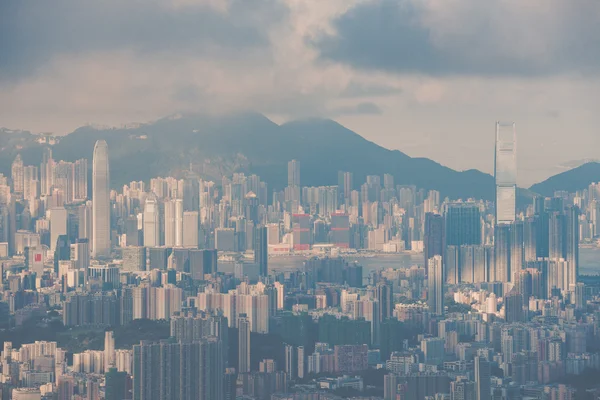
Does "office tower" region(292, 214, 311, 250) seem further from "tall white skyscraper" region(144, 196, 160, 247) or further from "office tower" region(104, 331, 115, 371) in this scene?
"office tower" region(104, 331, 115, 371)

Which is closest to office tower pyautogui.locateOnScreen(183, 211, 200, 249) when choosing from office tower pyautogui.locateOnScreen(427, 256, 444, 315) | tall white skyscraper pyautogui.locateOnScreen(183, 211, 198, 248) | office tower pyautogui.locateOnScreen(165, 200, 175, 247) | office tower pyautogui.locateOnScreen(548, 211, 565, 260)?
tall white skyscraper pyautogui.locateOnScreen(183, 211, 198, 248)

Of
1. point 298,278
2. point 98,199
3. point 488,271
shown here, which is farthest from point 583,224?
point 98,199

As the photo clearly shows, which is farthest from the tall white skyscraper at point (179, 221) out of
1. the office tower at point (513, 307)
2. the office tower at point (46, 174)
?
the office tower at point (513, 307)

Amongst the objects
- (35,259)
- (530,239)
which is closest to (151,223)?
(35,259)

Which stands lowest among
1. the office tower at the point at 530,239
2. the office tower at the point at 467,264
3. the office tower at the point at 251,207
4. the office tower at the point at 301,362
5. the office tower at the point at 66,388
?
the office tower at the point at 66,388

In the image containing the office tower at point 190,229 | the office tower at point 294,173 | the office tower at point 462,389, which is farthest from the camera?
the office tower at point 294,173

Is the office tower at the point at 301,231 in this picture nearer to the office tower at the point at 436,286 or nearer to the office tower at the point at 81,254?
the office tower at the point at 436,286

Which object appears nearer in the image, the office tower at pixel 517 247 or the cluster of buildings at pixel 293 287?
the cluster of buildings at pixel 293 287
